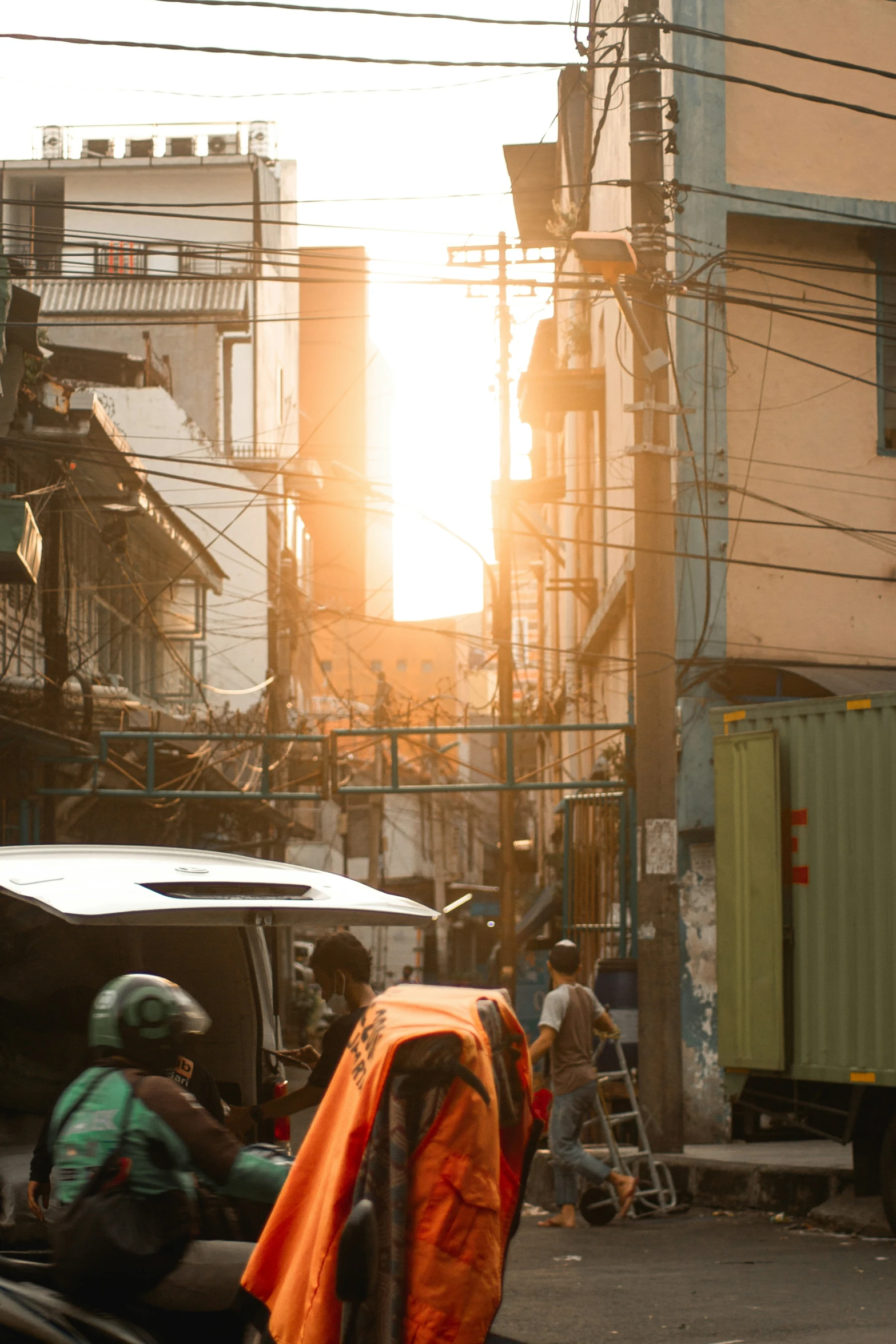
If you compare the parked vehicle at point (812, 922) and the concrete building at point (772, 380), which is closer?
the parked vehicle at point (812, 922)

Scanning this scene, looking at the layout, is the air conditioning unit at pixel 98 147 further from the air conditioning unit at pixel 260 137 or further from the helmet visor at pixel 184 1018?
the helmet visor at pixel 184 1018

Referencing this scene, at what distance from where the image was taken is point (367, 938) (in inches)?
1695

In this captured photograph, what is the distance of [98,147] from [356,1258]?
47.7 m

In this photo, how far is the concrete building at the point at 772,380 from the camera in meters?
13.9

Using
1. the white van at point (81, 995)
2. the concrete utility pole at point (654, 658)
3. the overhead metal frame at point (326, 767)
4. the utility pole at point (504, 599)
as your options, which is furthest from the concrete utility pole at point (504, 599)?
the white van at point (81, 995)

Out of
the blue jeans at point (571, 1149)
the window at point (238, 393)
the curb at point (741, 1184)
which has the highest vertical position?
the window at point (238, 393)

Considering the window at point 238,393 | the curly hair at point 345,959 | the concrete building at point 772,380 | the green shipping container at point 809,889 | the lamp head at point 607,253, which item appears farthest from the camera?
the window at point 238,393

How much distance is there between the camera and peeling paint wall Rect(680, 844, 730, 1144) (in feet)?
43.5

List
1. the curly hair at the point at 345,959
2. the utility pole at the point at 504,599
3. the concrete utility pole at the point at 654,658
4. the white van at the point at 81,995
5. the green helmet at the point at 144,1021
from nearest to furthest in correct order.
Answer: the green helmet at the point at 144,1021
the curly hair at the point at 345,959
the white van at the point at 81,995
the concrete utility pole at the point at 654,658
the utility pole at the point at 504,599

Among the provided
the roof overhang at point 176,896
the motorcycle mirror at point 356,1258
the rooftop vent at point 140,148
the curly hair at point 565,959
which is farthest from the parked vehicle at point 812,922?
the rooftop vent at point 140,148

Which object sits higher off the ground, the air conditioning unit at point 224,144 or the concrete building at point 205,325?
the air conditioning unit at point 224,144

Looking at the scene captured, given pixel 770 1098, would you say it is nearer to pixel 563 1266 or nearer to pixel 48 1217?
pixel 563 1266

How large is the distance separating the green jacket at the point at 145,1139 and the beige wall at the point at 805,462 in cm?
1088

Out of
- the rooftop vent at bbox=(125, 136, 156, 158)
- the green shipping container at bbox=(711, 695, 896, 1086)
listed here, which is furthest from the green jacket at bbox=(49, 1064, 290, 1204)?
the rooftop vent at bbox=(125, 136, 156, 158)
